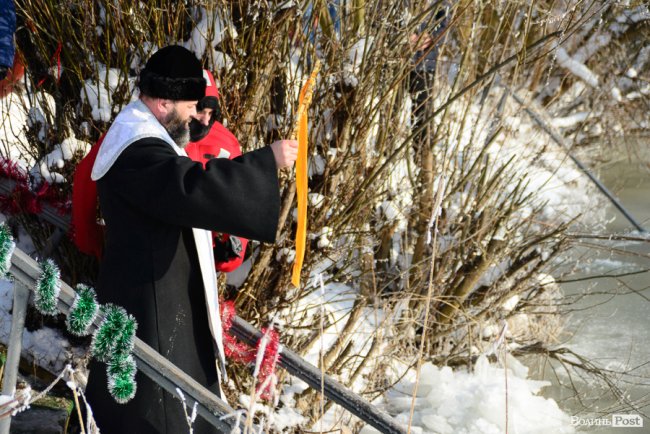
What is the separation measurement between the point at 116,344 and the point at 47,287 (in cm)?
25

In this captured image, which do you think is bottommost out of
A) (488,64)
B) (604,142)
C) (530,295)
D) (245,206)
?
(245,206)

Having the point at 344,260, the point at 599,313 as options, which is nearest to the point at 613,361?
the point at 599,313

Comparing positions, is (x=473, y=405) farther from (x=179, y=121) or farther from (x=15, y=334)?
(x=15, y=334)

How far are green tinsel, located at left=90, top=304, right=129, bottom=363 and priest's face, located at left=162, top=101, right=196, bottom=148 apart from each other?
572 millimetres

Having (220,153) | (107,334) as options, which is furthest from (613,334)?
(107,334)

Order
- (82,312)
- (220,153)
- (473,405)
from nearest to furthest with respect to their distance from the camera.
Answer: (82,312), (220,153), (473,405)

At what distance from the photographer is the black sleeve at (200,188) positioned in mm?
2195

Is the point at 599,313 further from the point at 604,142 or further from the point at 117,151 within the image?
the point at 117,151

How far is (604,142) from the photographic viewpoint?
9.79 meters

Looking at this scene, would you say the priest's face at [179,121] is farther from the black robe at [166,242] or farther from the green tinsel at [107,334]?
the green tinsel at [107,334]

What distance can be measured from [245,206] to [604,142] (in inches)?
329

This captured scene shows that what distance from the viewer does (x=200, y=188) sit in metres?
2.19

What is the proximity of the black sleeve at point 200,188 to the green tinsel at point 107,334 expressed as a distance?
0.29 metres

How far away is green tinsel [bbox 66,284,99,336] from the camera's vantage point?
2084 mm
